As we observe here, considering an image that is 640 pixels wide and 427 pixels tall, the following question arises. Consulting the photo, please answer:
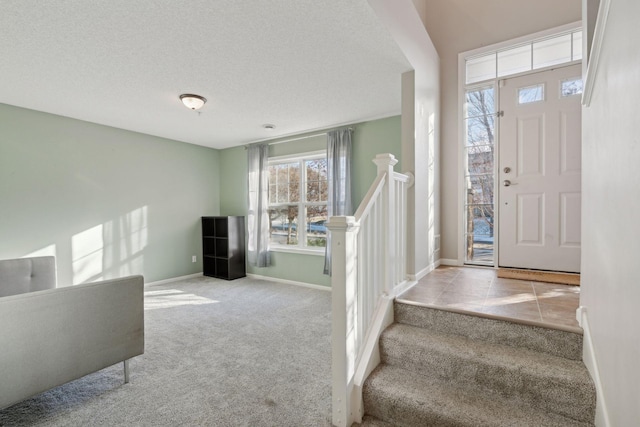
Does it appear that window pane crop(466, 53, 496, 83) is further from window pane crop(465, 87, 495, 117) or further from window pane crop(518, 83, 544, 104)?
window pane crop(518, 83, 544, 104)

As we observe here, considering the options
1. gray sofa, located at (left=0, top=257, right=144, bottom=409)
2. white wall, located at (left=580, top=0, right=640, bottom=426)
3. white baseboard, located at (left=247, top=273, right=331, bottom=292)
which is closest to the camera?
white wall, located at (left=580, top=0, right=640, bottom=426)

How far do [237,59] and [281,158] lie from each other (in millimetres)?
2584

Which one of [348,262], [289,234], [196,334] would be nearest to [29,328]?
[196,334]

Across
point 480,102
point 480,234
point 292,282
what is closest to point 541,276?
point 480,234

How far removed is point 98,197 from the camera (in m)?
4.12

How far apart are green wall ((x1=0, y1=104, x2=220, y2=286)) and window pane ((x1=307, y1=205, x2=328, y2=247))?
7.21 feet

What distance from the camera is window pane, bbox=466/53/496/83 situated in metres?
3.26

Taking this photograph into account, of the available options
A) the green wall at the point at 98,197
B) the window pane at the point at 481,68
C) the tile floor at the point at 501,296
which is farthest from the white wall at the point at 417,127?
the green wall at the point at 98,197

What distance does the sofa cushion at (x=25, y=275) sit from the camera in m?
2.53

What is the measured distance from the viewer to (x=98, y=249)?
13.6 ft

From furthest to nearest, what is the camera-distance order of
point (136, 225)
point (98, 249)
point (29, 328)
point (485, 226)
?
point (136, 225) → point (98, 249) → point (485, 226) → point (29, 328)

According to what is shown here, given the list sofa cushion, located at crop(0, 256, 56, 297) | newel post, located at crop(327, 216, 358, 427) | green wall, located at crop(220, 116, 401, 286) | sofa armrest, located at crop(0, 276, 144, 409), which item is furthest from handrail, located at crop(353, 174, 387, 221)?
sofa cushion, located at crop(0, 256, 56, 297)

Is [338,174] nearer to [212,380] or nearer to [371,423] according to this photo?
[212,380]

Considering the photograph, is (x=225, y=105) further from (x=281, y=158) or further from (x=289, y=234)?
(x=289, y=234)
